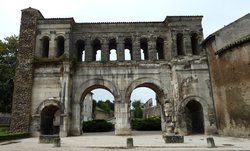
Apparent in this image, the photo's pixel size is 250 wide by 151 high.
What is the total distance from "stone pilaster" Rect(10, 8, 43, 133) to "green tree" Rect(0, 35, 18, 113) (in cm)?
434

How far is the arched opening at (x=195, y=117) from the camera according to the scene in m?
20.2

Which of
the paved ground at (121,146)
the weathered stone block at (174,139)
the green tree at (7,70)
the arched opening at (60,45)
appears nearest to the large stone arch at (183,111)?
the paved ground at (121,146)

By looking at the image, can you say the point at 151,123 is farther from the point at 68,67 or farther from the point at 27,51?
the point at 27,51

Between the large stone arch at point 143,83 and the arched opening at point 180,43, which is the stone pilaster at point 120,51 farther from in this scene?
the arched opening at point 180,43

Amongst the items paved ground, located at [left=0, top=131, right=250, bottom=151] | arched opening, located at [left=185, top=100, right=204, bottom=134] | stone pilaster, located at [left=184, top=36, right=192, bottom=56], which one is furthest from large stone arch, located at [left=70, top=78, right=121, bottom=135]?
stone pilaster, located at [left=184, top=36, right=192, bottom=56]

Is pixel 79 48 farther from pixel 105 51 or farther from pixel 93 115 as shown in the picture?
pixel 93 115

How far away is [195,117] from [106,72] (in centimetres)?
867

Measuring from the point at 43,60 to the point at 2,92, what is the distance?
21.0 ft

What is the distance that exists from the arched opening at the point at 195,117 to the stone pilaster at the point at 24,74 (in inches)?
503

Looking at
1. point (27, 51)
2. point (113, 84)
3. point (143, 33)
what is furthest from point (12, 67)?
point (143, 33)

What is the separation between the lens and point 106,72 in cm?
1986

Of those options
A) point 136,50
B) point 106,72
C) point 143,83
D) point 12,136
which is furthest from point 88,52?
point 12,136

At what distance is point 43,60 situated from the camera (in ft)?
63.9

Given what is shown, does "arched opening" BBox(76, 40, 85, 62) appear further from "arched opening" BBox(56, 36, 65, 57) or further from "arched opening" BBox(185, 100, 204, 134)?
"arched opening" BBox(185, 100, 204, 134)
